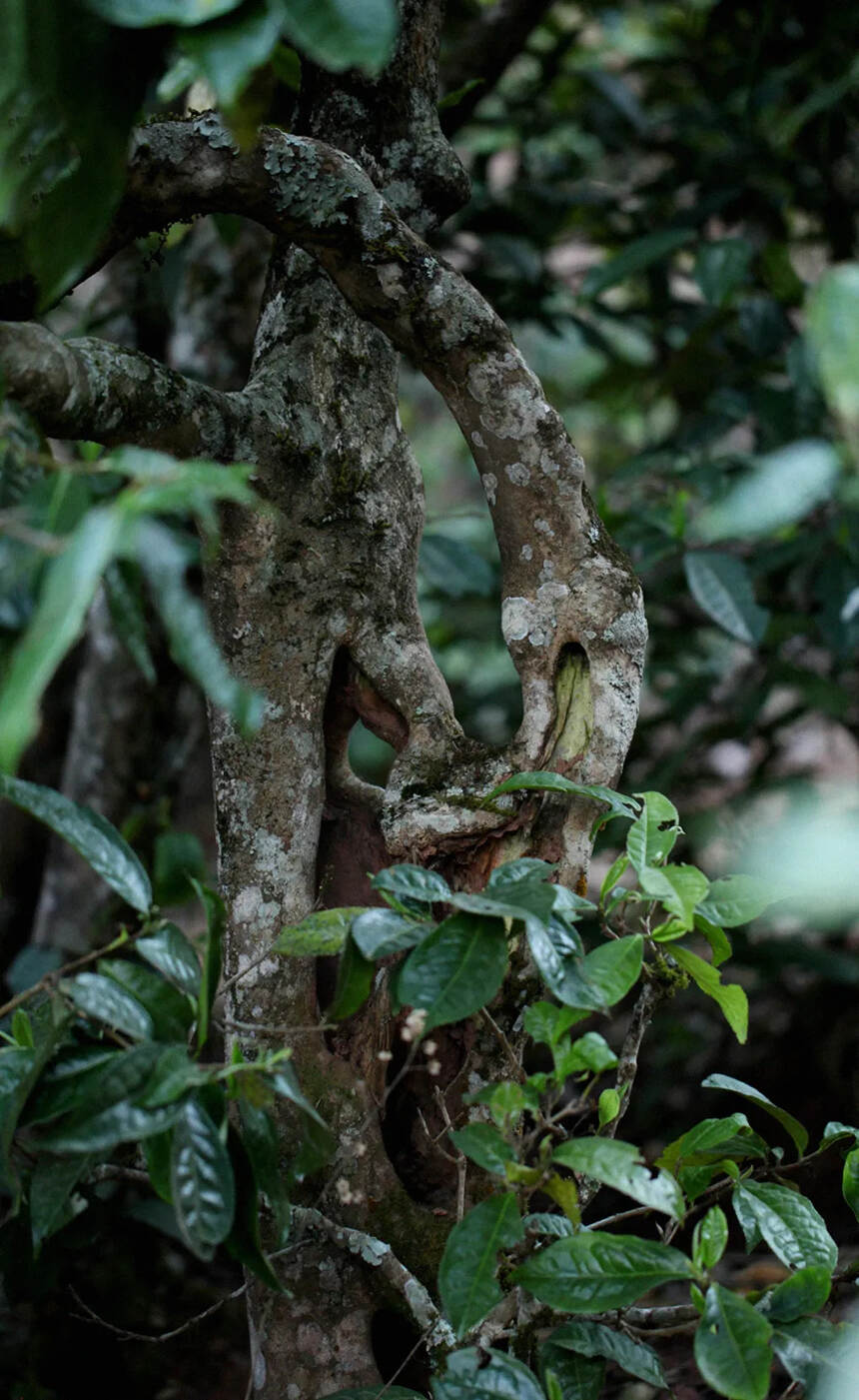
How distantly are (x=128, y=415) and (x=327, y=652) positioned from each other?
0.31 metres

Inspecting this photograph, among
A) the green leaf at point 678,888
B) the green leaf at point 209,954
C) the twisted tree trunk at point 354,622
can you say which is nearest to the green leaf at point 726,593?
the twisted tree trunk at point 354,622

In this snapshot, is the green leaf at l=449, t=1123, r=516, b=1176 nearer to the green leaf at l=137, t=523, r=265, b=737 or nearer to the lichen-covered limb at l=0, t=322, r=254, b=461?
the green leaf at l=137, t=523, r=265, b=737

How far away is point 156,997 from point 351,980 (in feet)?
0.50

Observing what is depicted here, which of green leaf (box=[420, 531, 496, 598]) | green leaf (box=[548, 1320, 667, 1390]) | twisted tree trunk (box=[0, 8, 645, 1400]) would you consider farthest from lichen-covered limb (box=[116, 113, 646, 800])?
green leaf (box=[420, 531, 496, 598])

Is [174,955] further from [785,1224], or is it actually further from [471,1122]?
[785,1224]

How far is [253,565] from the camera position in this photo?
1183 mm

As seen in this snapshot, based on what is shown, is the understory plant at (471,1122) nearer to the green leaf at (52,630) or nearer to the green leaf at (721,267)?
the green leaf at (52,630)

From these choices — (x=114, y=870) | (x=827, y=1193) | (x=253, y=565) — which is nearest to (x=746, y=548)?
(x=827, y=1193)

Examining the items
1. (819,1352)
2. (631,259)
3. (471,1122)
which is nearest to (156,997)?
(471,1122)

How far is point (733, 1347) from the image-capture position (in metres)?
0.85

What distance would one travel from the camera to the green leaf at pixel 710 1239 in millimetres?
920

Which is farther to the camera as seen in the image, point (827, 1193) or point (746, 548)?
point (746, 548)

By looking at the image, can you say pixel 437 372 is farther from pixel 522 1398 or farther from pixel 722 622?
pixel 522 1398

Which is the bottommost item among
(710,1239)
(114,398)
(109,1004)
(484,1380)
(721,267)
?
(484,1380)
